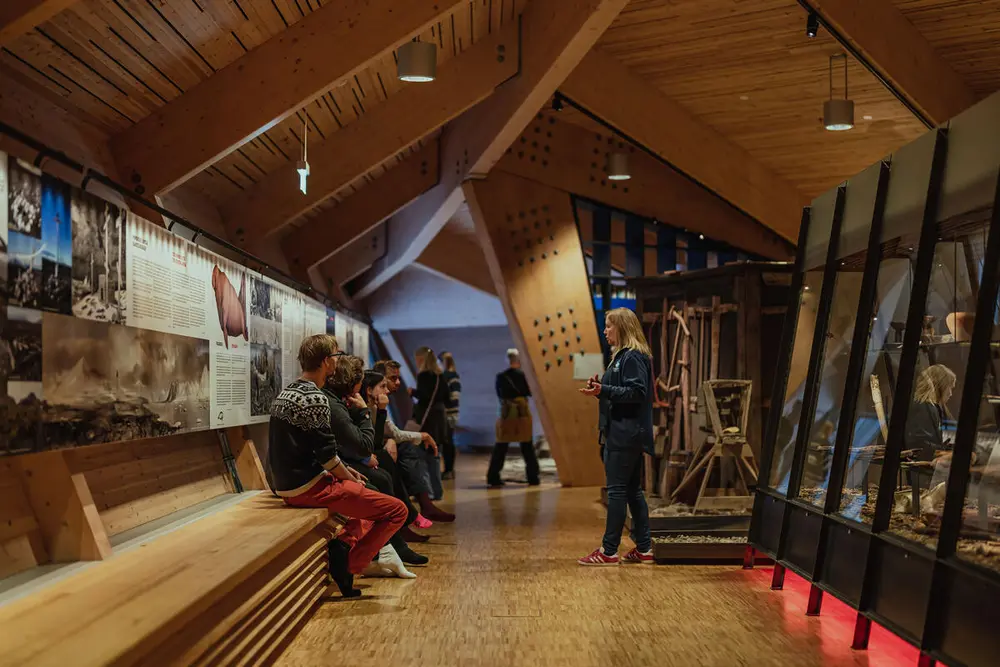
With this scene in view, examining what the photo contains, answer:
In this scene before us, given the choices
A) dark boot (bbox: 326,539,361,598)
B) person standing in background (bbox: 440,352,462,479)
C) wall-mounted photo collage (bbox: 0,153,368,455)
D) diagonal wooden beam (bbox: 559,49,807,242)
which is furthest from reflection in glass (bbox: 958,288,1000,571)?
person standing in background (bbox: 440,352,462,479)

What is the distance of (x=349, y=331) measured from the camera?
11.7 metres

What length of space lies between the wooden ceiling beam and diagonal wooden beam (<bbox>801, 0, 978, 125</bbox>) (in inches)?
179

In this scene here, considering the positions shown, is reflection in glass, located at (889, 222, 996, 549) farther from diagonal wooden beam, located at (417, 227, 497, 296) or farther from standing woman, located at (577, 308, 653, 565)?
diagonal wooden beam, located at (417, 227, 497, 296)

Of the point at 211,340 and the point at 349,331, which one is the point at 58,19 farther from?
the point at 349,331

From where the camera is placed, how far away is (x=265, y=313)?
7.50m

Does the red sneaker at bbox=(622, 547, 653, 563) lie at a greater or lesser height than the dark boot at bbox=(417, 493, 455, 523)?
greater

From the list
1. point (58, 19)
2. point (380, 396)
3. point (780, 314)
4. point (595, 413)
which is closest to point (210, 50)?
Result: point (58, 19)

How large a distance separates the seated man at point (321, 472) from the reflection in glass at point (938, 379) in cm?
270

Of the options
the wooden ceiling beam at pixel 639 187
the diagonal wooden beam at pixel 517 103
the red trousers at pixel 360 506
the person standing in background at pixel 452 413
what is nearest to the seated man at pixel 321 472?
the red trousers at pixel 360 506

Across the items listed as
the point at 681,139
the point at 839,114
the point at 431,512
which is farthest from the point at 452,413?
the point at 839,114

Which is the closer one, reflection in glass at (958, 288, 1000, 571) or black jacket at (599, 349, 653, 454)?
reflection in glass at (958, 288, 1000, 571)

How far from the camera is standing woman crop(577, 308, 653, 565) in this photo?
6.68 meters

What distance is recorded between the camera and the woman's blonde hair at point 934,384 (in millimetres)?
4293

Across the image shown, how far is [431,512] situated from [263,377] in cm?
222
